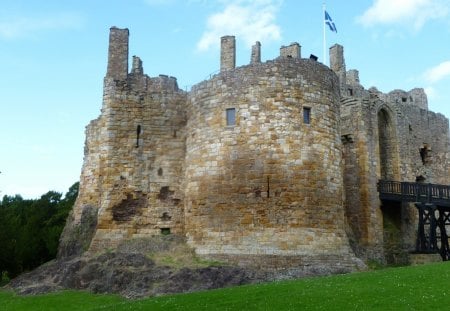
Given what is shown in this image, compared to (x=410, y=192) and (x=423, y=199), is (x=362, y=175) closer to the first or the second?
(x=410, y=192)

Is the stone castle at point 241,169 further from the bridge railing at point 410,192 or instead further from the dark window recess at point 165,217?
the bridge railing at point 410,192

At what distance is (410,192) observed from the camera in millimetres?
27047

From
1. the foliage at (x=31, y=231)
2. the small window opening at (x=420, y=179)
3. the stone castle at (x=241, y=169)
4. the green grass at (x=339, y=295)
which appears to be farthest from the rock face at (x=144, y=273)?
the small window opening at (x=420, y=179)

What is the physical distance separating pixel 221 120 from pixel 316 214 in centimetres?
492

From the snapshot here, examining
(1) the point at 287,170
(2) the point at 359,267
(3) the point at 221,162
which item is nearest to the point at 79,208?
(3) the point at 221,162

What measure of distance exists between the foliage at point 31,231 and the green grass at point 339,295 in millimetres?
13569

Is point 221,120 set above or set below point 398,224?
above

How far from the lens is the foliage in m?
29.3

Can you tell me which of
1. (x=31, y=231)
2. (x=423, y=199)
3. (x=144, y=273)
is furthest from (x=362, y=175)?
(x=31, y=231)

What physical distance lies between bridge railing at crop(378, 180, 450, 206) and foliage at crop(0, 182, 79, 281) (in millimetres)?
17537

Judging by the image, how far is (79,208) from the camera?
24703 mm

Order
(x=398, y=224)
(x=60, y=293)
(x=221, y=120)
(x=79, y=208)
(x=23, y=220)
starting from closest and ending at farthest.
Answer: (x=60, y=293) < (x=221, y=120) < (x=79, y=208) < (x=398, y=224) < (x=23, y=220)

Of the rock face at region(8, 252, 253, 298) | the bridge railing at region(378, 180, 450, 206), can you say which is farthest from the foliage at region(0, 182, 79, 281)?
the bridge railing at region(378, 180, 450, 206)

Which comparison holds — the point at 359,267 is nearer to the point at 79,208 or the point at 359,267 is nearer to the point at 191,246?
the point at 191,246
